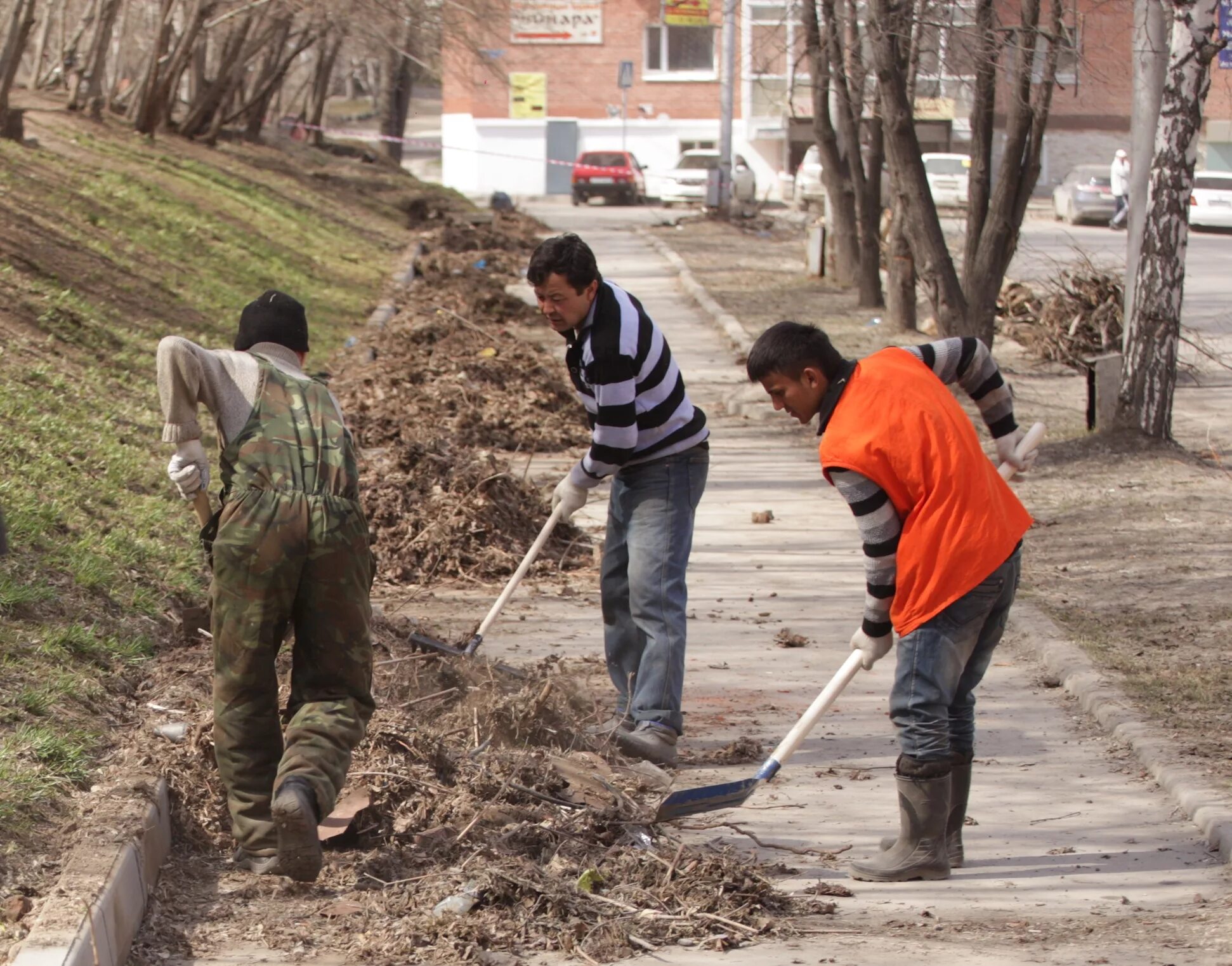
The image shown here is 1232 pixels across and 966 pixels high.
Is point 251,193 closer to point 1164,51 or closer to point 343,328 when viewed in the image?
point 343,328

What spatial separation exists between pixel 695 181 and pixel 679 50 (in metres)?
13.4

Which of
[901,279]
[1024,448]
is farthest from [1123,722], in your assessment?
[901,279]

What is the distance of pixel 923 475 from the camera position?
4766 mm

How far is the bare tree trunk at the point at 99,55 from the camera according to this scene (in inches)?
962

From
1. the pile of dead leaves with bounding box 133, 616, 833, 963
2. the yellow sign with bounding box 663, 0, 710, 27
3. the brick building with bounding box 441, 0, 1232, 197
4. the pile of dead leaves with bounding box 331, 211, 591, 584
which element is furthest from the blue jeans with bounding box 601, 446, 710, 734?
the brick building with bounding box 441, 0, 1232, 197

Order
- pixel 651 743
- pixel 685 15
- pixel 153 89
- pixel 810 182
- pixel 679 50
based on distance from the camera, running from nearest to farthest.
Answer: pixel 651 743 < pixel 153 89 < pixel 810 182 < pixel 685 15 < pixel 679 50

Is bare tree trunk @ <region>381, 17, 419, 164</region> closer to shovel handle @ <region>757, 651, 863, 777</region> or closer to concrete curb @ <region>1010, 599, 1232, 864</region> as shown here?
concrete curb @ <region>1010, 599, 1232, 864</region>

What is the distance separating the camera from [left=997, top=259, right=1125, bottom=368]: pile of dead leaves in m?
16.5

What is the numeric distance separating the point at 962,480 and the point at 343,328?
1366 cm

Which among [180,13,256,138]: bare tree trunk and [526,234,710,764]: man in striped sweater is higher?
[180,13,256,138]: bare tree trunk

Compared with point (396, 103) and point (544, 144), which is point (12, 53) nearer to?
point (396, 103)

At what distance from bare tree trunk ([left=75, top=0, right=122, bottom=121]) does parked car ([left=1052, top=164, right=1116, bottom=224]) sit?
75.6 feet

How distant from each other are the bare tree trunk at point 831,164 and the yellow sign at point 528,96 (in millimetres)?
33940

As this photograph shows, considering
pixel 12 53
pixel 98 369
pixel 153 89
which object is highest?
pixel 153 89
